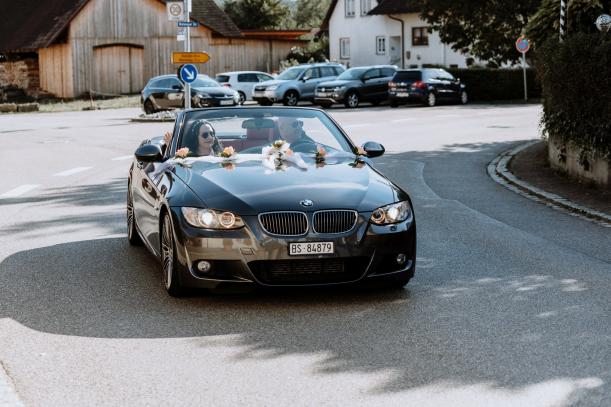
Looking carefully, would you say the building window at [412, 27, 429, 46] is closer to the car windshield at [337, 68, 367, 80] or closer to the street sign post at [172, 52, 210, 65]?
the car windshield at [337, 68, 367, 80]

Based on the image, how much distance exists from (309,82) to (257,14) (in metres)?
42.5

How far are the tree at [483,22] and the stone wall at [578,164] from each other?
30899 millimetres

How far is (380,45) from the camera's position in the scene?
75.3 meters

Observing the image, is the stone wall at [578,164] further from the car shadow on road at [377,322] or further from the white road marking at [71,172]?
the white road marking at [71,172]

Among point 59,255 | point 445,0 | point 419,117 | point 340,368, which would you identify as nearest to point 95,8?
point 445,0

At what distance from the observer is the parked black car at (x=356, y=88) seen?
145 ft

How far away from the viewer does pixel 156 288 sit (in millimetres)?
8703

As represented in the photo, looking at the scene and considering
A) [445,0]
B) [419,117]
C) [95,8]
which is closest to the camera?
[419,117]

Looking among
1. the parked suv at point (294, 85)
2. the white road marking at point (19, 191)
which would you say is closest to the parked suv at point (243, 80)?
the parked suv at point (294, 85)

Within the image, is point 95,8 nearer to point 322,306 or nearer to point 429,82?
point 429,82

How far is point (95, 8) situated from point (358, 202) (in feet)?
175

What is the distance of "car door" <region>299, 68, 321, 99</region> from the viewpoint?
46.3 meters

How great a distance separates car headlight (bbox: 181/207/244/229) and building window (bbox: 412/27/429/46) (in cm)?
6473

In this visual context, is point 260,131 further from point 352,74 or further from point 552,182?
point 352,74
